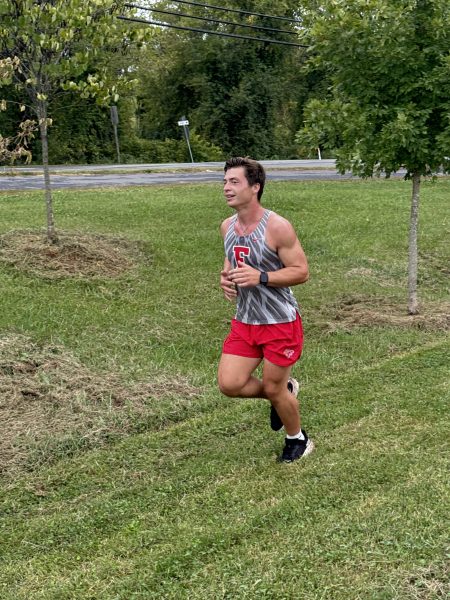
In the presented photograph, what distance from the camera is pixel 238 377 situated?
4.27 meters

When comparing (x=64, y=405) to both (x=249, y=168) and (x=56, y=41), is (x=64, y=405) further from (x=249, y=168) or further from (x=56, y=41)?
(x=56, y=41)

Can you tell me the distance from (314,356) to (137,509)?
10.2 ft

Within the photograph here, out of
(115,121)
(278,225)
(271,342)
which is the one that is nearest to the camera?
(278,225)

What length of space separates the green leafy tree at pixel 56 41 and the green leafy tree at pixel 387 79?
2.53 metres

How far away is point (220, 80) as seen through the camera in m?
42.0

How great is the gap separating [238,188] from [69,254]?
5521mm

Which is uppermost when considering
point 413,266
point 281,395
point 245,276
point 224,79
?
point 224,79

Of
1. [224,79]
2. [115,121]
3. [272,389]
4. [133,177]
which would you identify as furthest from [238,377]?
[224,79]

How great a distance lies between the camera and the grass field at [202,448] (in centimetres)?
323

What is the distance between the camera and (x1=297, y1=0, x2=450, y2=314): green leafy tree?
283 inches

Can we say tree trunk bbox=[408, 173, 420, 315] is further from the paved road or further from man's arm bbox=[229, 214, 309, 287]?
the paved road

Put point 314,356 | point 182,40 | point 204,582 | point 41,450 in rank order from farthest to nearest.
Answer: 1. point 182,40
2. point 314,356
3. point 41,450
4. point 204,582

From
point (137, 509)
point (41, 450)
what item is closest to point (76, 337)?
point (41, 450)

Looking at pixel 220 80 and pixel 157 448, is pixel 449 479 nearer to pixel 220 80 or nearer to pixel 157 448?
pixel 157 448
